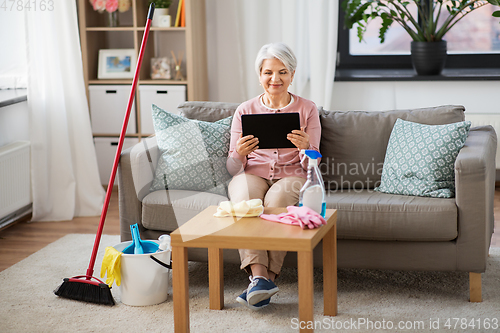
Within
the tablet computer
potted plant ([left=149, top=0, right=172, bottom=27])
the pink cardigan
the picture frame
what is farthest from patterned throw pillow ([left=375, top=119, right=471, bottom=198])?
the picture frame

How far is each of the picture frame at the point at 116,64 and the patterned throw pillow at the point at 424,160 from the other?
2.20 m

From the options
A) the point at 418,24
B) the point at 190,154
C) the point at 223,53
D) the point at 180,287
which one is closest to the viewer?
the point at 180,287

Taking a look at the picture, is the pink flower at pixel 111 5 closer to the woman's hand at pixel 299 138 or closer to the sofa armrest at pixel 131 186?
the sofa armrest at pixel 131 186

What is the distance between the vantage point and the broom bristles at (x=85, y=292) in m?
2.26

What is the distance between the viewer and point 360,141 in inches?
104

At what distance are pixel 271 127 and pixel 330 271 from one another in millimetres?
606

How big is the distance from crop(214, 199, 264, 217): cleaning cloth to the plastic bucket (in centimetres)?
41

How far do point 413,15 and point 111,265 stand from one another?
298 cm

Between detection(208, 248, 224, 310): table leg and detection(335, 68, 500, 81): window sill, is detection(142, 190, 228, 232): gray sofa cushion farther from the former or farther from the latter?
detection(335, 68, 500, 81): window sill

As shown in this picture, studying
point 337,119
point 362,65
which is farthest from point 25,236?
point 362,65

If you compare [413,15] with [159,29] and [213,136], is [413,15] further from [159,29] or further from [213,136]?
[213,136]

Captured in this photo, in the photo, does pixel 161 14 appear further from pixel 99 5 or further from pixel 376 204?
pixel 376 204

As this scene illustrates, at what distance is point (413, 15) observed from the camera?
415cm

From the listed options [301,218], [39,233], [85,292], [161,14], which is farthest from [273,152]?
[161,14]
